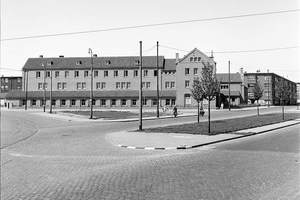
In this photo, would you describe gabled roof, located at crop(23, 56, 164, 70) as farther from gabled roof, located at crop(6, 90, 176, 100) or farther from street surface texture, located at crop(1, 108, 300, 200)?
street surface texture, located at crop(1, 108, 300, 200)

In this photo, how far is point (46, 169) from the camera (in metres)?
10.6

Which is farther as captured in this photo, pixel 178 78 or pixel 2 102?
pixel 2 102

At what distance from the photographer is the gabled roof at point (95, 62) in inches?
2972

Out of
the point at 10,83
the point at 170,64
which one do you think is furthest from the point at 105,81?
the point at 10,83

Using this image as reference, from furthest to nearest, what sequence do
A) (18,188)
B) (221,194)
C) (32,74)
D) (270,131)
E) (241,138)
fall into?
(32,74), (270,131), (241,138), (18,188), (221,194)

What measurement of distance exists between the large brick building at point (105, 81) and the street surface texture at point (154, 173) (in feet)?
182

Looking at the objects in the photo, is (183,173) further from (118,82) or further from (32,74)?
(32,74)

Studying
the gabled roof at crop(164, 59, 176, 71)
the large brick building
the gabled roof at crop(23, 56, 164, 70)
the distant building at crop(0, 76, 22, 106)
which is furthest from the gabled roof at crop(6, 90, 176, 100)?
the distant building at crop(0, 76, 22, 106)

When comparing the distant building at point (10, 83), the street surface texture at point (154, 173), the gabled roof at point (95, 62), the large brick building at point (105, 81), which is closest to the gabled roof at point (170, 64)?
the large brick building at point (105, 81)

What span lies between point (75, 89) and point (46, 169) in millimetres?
68149

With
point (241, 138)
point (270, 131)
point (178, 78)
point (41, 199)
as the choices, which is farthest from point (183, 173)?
point (178, 78)

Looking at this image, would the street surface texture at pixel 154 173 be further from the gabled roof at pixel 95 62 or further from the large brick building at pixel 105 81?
the gabled roof at pixel 95 62

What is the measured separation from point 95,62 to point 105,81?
6.29 m

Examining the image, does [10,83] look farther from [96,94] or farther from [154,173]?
[154,173]
